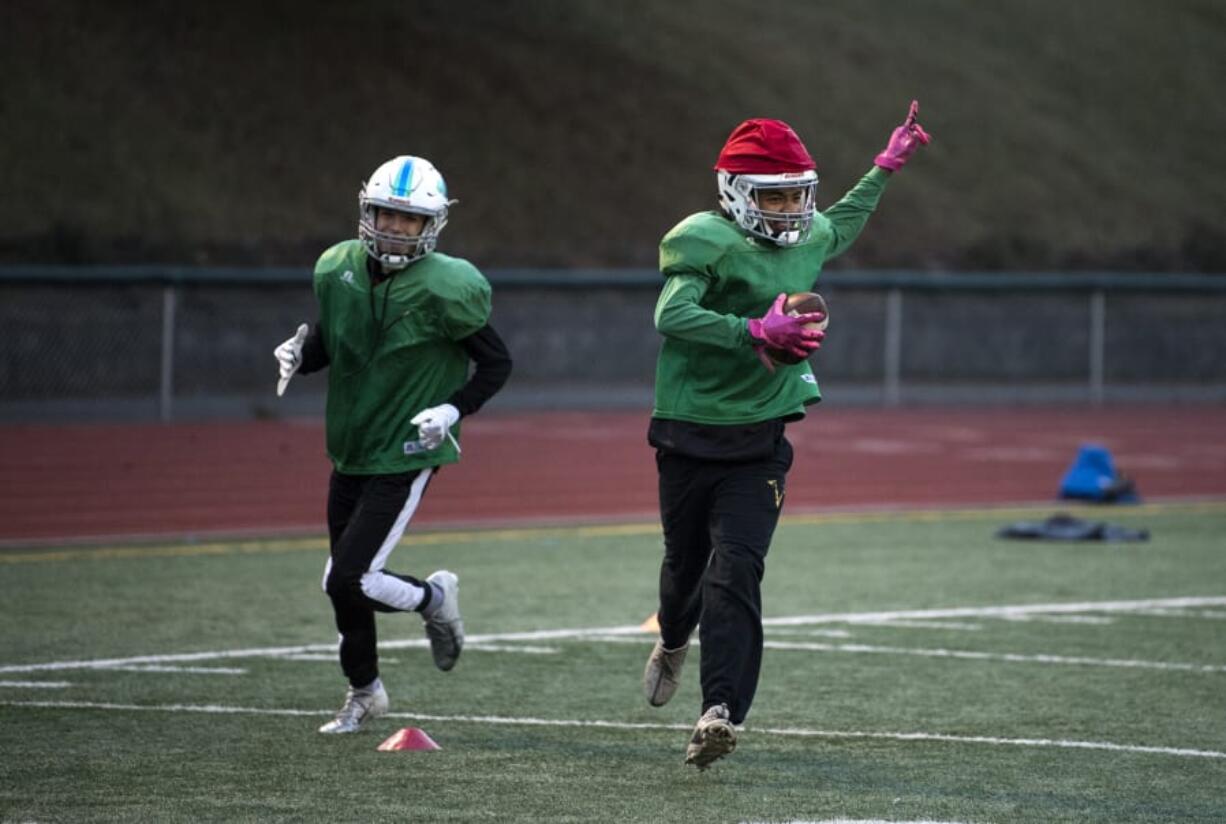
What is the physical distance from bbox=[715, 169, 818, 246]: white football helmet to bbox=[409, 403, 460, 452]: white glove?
4.05 feet

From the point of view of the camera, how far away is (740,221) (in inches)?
292

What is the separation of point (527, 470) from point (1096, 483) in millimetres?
5220

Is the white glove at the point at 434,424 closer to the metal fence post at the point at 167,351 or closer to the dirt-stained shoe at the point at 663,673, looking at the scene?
the dirt-stained shoe at the point at 663,673

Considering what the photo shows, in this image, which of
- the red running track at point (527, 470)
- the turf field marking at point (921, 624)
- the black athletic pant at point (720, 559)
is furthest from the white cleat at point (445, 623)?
the red running track at point (527, 470)

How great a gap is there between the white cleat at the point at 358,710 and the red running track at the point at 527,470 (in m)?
7.45

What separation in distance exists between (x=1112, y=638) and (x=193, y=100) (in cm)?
2742

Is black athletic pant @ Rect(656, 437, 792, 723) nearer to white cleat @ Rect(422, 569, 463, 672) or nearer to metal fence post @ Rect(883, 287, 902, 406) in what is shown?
white cleat @ Rect(422, 569, 463, 672)

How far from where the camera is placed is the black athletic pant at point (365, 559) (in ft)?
26.0

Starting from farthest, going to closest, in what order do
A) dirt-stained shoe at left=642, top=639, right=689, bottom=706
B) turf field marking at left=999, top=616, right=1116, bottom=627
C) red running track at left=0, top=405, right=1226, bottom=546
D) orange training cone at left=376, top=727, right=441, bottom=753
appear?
red running track at left=0, top=405, right=1226, bottom=546 → turf field marking at left=999, top=616, right=1116, bottom=627 → dirt-stained shoe at left=642, top=639, right=689, bottom=706 → orange training cone at left=376, top=727, right=441, bottom=753

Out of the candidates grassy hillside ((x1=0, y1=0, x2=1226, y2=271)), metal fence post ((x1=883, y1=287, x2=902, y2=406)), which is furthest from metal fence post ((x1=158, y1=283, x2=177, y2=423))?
→ metal fence post ((x1=883, y1=287, x2=902, y2=406))

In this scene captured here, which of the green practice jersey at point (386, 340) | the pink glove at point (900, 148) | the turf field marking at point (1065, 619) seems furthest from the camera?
the turf field marking at point (1065, 619)

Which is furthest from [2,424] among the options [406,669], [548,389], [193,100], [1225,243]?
[1225,243]

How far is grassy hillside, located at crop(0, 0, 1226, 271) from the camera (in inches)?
1342

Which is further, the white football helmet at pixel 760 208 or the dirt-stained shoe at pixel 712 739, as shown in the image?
the white football helmet at pixel 760 208
